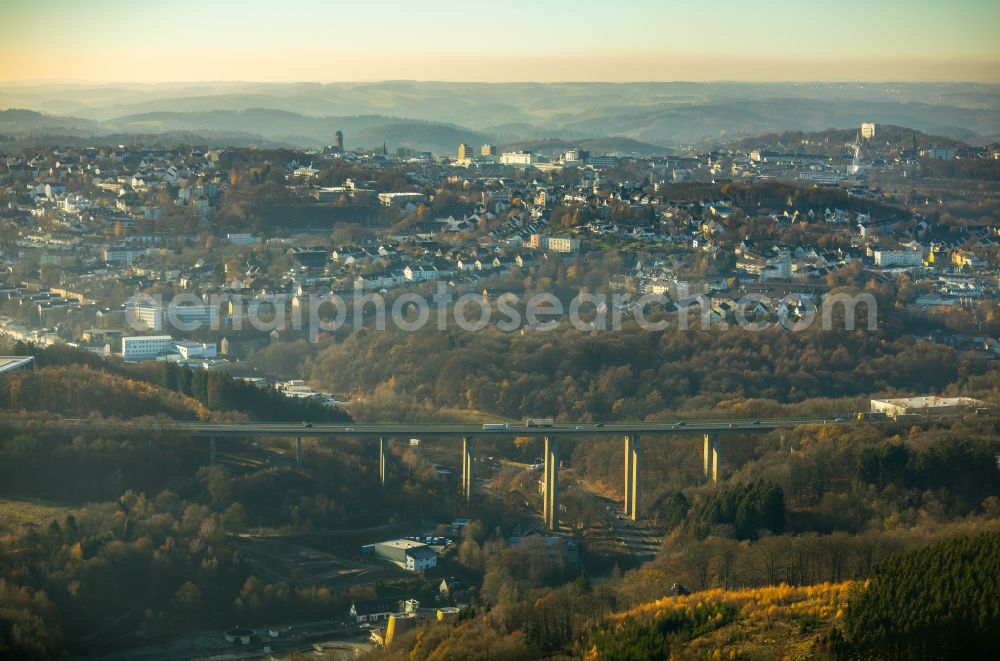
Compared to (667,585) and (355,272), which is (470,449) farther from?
(355,272)

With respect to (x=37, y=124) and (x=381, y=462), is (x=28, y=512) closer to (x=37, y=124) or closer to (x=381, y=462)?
(x=381, y=462)

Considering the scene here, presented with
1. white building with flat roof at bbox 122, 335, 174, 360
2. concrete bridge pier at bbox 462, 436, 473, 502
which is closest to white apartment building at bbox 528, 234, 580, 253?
white building with flat roof at bbox 122, 335, 174, 360

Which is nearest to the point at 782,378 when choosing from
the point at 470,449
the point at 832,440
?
the point at 832,440

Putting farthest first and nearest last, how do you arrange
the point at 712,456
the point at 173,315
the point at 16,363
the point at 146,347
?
the point at 173,315, the point at 146,347, the point at 16,363, the point at 712,456

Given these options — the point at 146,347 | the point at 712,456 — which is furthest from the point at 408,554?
the point at 146,347

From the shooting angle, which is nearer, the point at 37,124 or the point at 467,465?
the point at 467,465

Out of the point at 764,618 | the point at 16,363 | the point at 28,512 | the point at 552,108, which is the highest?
the point at 16,363
